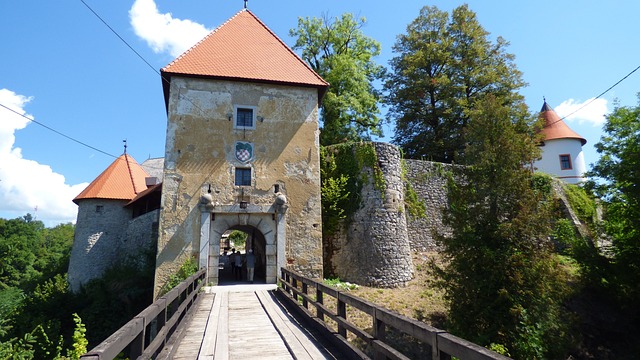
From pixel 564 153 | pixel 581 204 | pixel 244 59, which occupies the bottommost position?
pixel 581 204

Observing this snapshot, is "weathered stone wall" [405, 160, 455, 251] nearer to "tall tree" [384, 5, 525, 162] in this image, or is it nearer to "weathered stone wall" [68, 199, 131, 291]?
"tall tree" [384, 5, 525, 162]

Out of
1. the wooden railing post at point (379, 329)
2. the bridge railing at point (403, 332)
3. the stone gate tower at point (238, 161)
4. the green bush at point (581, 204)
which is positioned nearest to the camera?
the bridge railing at point (403, 332)

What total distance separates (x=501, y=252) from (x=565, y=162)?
20.6 metres

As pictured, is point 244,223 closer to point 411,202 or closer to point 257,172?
point 257,172

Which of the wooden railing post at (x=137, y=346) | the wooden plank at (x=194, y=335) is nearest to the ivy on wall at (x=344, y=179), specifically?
the wooden plank at (x=194, y=335)

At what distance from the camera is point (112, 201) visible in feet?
58.2

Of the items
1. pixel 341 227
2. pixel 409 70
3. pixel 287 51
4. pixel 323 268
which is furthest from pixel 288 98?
pixel 409 70

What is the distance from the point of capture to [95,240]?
55.9 feet

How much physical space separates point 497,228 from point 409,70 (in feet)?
50.7

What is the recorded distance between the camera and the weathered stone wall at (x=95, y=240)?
1694cm

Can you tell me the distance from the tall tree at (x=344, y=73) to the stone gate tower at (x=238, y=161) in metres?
7.33

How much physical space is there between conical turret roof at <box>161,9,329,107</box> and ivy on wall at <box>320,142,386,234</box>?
259 centimetres

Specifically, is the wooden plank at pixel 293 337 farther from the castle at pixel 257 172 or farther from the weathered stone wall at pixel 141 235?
the weathered stone wall at pixel 141 235

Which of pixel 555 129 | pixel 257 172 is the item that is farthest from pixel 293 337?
pixel 555 129
